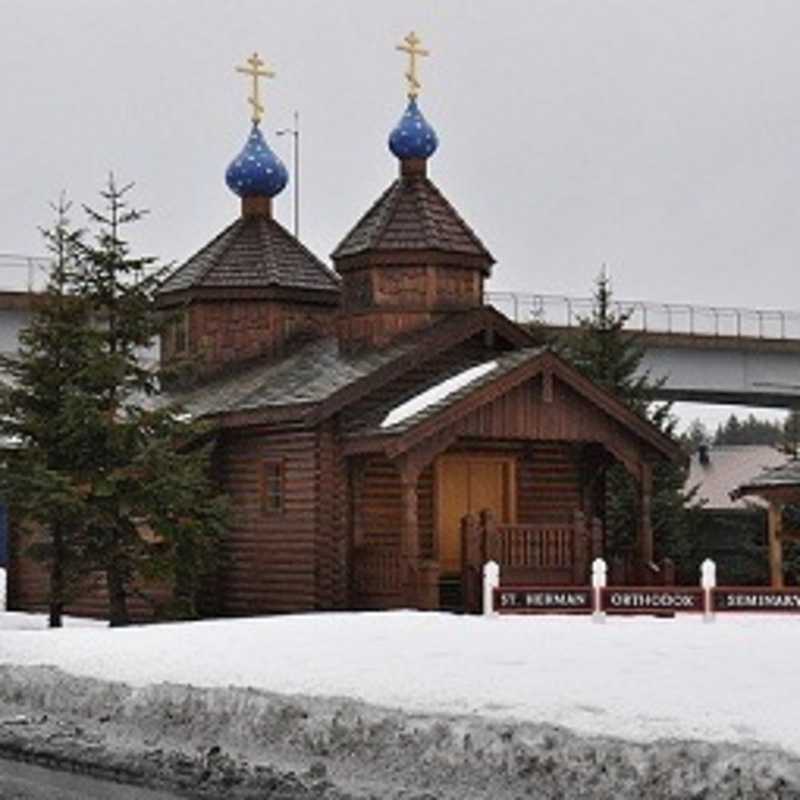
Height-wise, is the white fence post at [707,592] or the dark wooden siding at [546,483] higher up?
the dark wooden siding at [546,483]

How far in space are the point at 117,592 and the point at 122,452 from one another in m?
2.54

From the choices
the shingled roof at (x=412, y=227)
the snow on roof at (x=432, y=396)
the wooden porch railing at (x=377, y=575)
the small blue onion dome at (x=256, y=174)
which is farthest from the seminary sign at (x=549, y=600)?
the small blue onion dome at (x=256, y=174)

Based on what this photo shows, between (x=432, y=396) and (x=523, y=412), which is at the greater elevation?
(x=432, y=396)

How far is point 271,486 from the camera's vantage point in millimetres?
30516

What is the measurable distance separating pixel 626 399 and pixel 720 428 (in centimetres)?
12124

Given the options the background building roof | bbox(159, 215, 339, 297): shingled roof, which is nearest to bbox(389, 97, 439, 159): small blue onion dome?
bbox(159, 215, 339, 297): shingled roof

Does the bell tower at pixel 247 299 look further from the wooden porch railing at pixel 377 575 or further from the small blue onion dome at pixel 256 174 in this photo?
the wooden porch railing at pixel 377 575

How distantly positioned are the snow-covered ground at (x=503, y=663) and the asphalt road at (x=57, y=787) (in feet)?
9.24

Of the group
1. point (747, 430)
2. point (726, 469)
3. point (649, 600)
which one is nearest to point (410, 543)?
point (649, 600)

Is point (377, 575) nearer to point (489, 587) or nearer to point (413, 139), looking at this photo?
point (489, 587)

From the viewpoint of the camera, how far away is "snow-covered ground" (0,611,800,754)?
15312 millimetres

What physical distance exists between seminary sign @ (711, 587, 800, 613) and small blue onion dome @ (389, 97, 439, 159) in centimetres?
1180

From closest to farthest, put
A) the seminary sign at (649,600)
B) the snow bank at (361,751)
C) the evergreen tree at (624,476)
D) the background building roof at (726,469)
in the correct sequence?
the snow bank at (361,751), the seminary sign at (649,600), the evergreen tree at (624,476), the background building roof at (726,469)

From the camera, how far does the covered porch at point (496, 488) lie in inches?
1095
